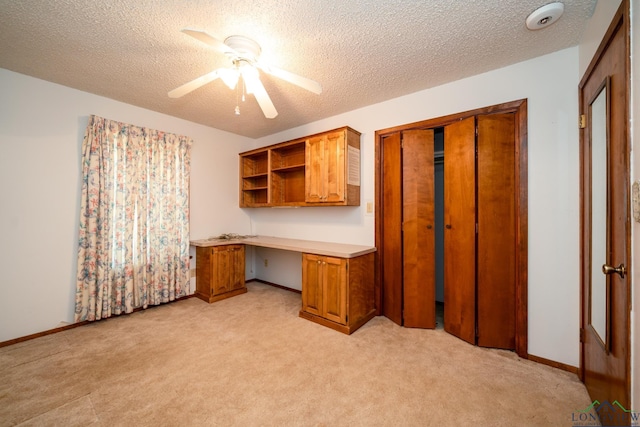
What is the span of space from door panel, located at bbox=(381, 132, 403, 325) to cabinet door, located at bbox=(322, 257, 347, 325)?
0.65 m

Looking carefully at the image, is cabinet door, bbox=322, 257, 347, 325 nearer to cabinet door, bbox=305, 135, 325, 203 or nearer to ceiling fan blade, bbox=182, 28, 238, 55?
cabinet door, bbox=305, 135, 325, 203

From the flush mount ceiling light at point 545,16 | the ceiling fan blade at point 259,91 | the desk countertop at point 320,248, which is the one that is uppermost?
the flush mount ceiling light at point 545,16

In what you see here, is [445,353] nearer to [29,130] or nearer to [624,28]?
[624,28]

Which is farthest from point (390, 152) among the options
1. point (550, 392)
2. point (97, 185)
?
point (97, 185)

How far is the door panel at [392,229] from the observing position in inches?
115

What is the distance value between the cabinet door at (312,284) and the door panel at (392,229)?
2.66 ft

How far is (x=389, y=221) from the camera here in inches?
119

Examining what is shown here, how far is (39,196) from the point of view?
8.65 feet

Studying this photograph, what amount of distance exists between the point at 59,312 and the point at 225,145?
9.88 feet

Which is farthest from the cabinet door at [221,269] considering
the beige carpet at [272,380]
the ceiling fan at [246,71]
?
the ceiling fan at [246,71]

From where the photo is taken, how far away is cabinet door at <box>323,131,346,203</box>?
3.11 meters

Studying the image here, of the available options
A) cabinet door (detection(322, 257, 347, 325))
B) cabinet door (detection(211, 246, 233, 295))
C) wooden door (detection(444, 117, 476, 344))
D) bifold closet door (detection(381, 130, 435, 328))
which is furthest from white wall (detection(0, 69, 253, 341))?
wooden door (detection(444, 117, 476, 344))

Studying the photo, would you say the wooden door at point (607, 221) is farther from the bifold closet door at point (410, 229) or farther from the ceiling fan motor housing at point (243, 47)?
the ceiling fan motor housing at point (243, 47)

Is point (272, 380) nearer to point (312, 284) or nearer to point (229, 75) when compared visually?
point (312, 284)
